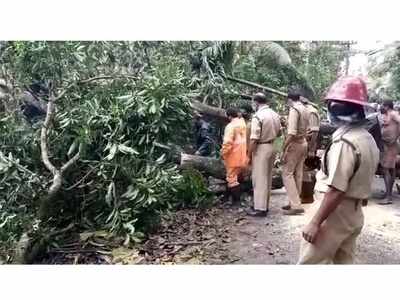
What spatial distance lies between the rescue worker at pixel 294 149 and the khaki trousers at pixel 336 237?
0.55 feet

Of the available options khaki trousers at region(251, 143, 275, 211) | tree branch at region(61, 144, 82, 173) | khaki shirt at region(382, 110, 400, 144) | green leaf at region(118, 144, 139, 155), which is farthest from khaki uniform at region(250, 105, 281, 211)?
tree branch at region(61, 144, 82, 173)

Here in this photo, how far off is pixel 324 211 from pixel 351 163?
0.33m

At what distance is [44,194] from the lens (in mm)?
3375

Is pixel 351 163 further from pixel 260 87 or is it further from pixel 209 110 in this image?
pixel 209 110

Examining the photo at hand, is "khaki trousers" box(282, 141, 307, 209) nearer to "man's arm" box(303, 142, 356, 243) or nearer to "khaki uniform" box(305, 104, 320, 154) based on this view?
"khaki uniform" box(305, 104, 320, 154)

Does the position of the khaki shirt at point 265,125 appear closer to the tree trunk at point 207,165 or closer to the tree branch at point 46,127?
the tree trunk at point 207,165

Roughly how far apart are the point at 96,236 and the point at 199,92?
110 centimetres
